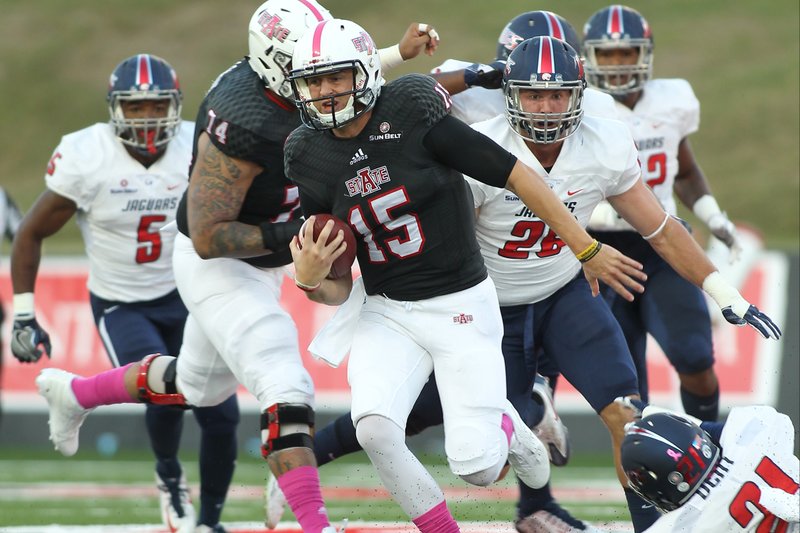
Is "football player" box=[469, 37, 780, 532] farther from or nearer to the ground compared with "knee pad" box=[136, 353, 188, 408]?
farther from the ground

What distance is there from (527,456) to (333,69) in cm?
163

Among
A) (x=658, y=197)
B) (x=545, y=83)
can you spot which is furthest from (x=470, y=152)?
(x=658, y=197)

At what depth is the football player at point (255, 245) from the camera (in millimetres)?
4727

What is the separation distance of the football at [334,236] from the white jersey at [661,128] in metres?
2.07

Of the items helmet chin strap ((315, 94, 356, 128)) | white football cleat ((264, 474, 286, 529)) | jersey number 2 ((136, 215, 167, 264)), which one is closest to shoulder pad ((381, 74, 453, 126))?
helmet chin strap ((315, 94, 356, 128))

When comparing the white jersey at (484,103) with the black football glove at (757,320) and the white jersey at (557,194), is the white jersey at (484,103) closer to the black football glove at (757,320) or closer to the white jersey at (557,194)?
the white jersey at (557,194)

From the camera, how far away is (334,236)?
14.2ft

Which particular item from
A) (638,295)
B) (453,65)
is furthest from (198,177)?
(638,295)

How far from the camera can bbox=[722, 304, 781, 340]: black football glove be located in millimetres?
4461

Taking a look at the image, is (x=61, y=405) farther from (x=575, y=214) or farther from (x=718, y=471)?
(x=718, y=471)

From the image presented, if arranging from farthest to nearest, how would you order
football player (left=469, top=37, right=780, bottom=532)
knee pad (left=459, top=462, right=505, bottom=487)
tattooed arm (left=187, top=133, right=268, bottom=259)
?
A: 1. tattooed arm (left=187, top=133, right=268, bottom=259)
2. football player (left=469, top=37, right=780, bottom=532)
3. knee pad (left=459, top=462, right=505, bottom=487)

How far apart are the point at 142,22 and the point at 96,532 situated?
15.1 meters

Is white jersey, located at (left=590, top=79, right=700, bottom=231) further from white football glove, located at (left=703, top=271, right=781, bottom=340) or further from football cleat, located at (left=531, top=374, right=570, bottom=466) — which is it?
white football glove, located at (left=703, top=271, right=781, bottom=340)

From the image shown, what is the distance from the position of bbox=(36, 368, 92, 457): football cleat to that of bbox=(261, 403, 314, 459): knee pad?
4.21ft
